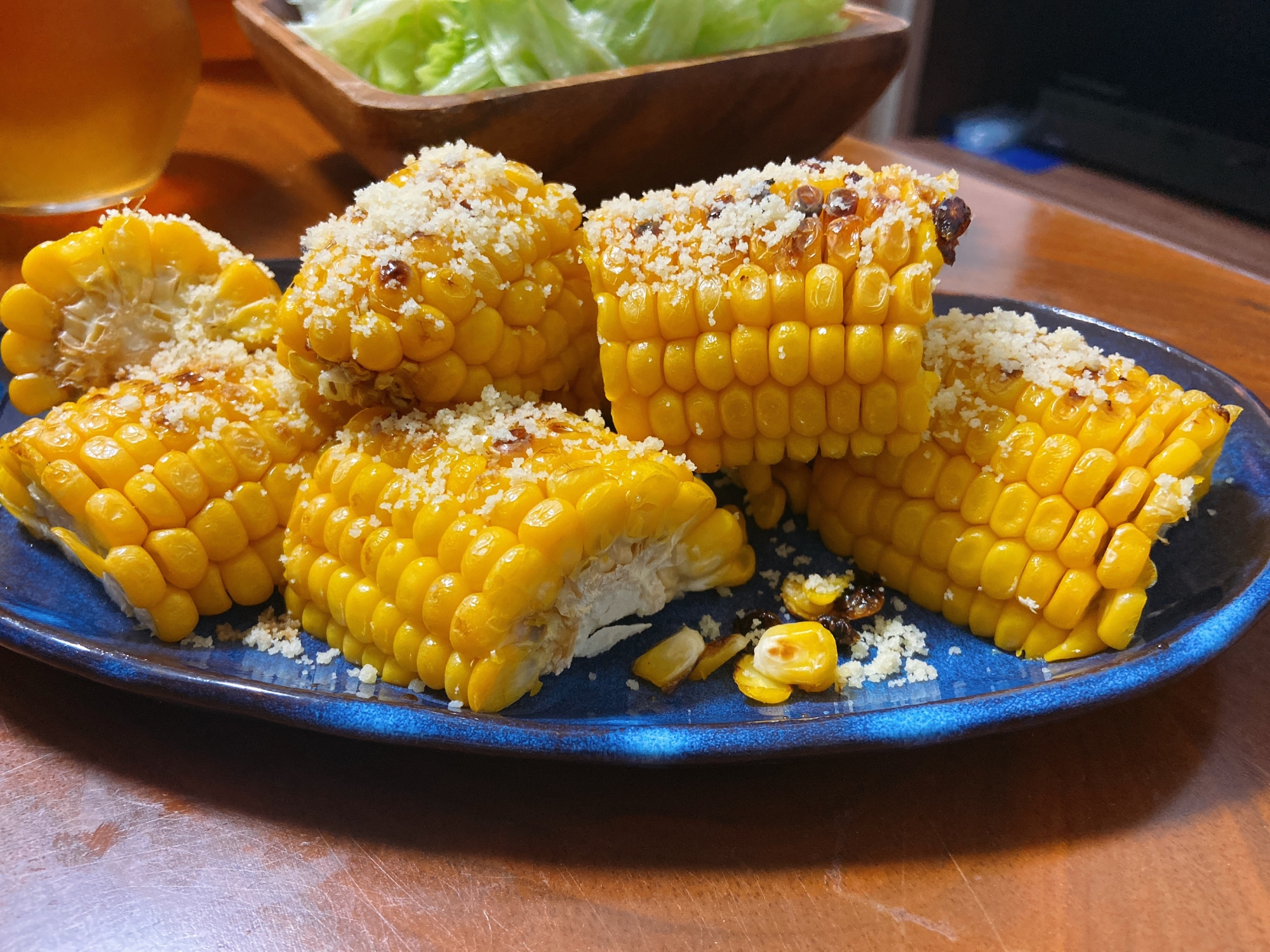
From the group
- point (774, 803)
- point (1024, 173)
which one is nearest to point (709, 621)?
point (774, 803)

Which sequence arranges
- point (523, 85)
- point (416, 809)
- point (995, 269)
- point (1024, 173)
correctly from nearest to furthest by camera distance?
point (416, 809)
point (523, 85)
point (995, 269)
point (1024, 173)

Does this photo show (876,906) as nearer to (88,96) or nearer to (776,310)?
(776,310)

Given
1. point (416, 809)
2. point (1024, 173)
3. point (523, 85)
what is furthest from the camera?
point (1024, 173)

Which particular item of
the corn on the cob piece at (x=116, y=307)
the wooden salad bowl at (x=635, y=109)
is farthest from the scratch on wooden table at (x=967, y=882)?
the wooden salad bowl at (x=635, y=109)

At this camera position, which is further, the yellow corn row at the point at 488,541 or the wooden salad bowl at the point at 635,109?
the wooden salad bowl at the point at 635,109

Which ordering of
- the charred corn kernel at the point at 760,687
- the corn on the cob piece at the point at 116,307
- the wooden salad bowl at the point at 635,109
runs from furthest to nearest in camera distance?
the wooden salad bowl at the point at 635,109, the corn on the cob piece at the point at 116,307, the charred corn kernel at the point at 760,687

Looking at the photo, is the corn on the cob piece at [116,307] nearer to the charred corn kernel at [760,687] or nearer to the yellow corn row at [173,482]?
the yellow corn row at [173,482]

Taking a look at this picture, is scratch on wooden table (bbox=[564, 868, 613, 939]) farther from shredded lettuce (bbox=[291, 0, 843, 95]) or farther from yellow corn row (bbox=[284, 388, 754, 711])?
shredded lettuce (bbox=[291, 0, 843, 95])

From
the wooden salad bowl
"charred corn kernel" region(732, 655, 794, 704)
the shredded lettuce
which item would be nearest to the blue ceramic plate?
"charred corn kernel" region(732, 655, 794, 704)

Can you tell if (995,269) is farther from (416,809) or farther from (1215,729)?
(416,809)
